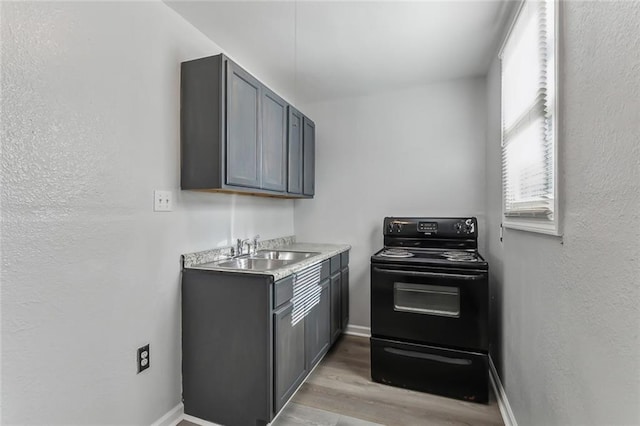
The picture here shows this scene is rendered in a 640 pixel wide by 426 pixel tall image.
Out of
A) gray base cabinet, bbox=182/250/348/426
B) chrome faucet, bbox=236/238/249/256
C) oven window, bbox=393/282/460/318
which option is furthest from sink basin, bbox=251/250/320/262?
oven window, bbox=393/282/460/318

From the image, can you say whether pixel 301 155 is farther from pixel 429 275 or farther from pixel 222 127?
pixel 429 275

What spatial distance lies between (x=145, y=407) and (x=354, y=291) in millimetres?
2067

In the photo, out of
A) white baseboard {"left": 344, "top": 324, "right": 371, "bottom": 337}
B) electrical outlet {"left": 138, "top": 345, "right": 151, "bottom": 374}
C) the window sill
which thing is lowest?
white baseboard {"left": 344, "top": 324, "right": 371, "bottom": 337}

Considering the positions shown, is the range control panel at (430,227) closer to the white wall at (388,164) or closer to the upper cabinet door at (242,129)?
the white wall at (388,164)

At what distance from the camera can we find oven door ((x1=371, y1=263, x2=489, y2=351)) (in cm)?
209

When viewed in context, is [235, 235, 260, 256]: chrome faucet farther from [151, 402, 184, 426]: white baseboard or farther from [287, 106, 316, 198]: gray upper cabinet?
[151, 402, 184, 426]: white baseboard

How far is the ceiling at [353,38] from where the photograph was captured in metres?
1.82

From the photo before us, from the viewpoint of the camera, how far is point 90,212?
4.66 ft

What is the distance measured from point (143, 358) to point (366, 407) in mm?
1439

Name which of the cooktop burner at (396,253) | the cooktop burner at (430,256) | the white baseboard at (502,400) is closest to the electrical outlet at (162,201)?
the cooktop burner at (430,256)

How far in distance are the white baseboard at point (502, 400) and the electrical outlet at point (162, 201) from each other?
7.84 ft

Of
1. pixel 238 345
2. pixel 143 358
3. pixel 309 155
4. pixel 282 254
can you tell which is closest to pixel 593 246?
pixel 238 345

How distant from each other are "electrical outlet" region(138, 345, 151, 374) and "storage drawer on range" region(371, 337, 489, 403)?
5.03 feet

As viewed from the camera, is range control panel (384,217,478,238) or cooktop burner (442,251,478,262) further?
range control panel (384,217,478,238)
